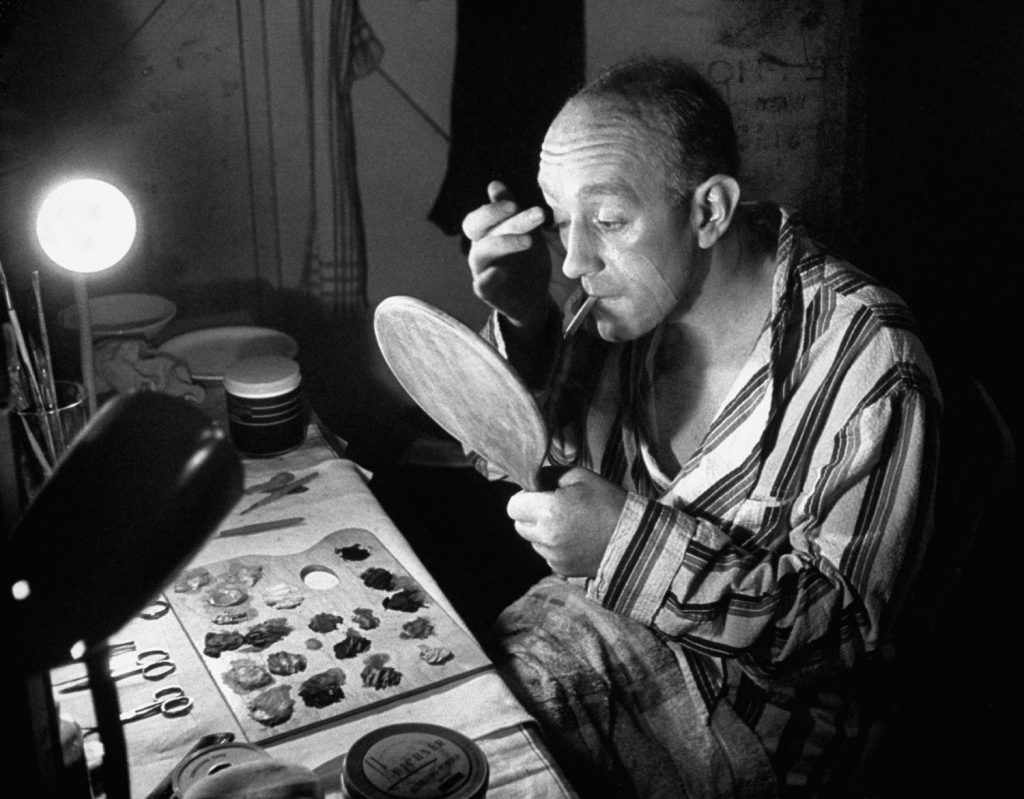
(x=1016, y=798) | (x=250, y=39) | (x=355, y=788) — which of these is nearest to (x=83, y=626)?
(x=355, y=788)

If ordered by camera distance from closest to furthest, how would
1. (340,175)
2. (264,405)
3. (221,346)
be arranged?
(264,405), (221,346), (340,175)

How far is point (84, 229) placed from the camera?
187 centimetres

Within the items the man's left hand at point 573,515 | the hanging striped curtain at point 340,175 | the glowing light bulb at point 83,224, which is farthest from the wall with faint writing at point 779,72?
the man's left hand at point 573,515

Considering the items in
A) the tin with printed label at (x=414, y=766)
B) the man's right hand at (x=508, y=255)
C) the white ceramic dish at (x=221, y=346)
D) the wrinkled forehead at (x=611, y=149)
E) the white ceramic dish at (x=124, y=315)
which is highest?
the wrinkled forehead at (x=611, y=149)

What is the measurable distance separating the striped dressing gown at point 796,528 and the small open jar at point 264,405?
0.50m

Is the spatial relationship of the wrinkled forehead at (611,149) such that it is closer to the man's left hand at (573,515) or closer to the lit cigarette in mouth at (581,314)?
Answer: the lit cigarette in mouth at (581,314)

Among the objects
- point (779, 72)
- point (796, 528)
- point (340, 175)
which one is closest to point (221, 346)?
point (340, 175)

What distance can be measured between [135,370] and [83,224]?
0.57 m

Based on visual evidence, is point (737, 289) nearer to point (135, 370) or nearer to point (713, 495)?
point (713, 495)

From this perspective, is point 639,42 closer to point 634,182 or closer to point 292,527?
point 634,182

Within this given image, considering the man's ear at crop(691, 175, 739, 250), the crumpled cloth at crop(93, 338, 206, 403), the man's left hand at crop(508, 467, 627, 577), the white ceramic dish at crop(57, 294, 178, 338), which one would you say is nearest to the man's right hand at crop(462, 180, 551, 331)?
the man's ear at crop(691, 175, 739, 250)

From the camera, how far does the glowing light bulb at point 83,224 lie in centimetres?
185

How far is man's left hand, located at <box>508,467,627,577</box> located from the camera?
1525 mm

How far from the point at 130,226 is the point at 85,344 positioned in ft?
0.78
